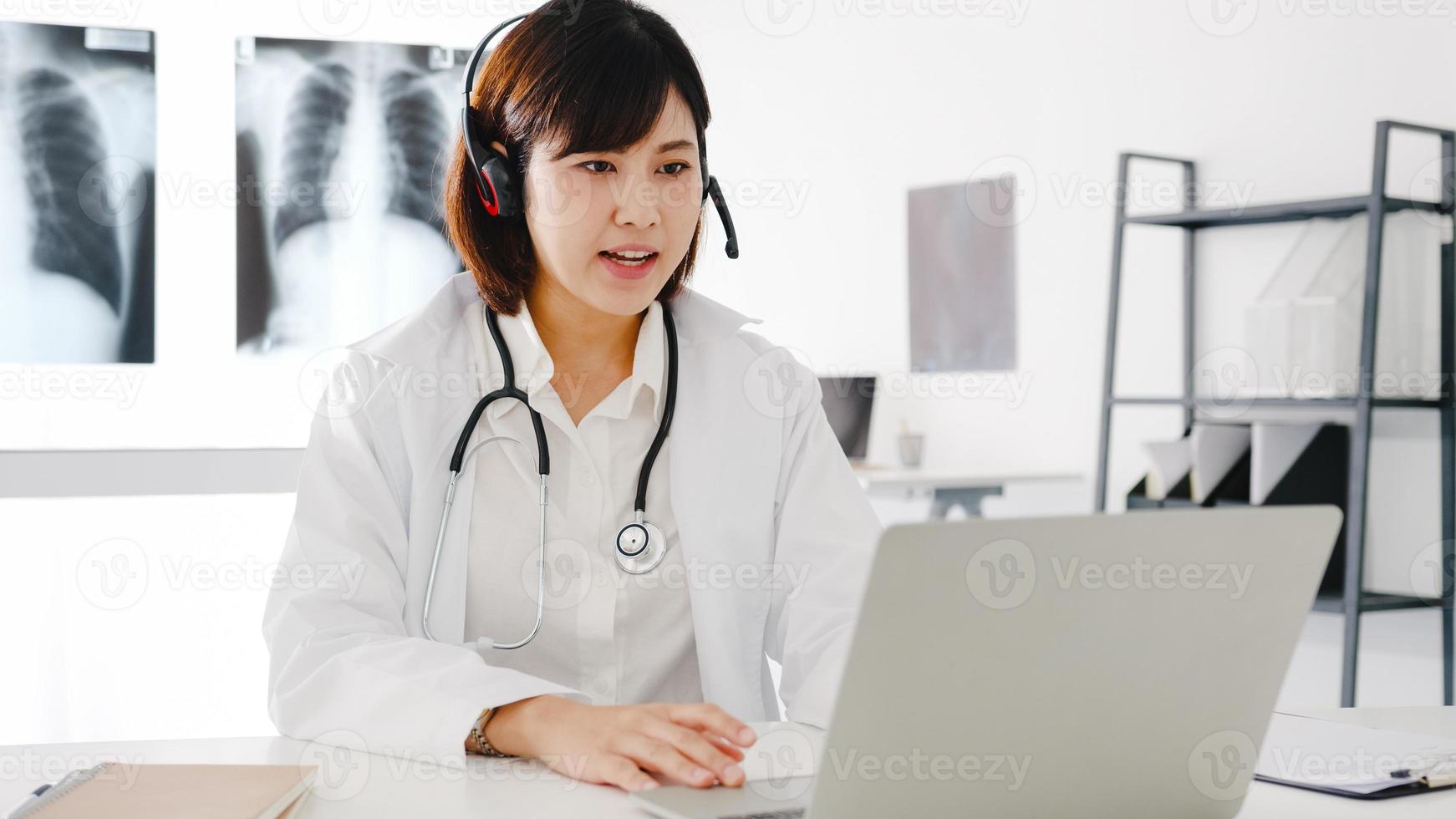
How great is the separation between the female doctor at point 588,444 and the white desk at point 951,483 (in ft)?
5.86

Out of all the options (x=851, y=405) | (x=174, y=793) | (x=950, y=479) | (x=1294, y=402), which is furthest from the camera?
(x=851, y=405)

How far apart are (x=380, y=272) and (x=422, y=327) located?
1717 millimetres

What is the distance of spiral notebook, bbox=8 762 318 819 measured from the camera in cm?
78

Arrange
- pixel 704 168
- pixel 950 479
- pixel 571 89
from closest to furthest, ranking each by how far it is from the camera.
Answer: pixel 571 89 → pixel 704 168 → pixel 950 479

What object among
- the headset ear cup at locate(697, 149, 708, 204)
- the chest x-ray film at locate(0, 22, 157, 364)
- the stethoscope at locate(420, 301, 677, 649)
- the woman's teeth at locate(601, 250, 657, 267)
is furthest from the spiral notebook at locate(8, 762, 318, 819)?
the chest x-ray film at locate(0, 22, 157, 364)

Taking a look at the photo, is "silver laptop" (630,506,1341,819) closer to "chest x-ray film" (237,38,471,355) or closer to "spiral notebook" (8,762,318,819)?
"spiral notebook" (8,762,318,819)

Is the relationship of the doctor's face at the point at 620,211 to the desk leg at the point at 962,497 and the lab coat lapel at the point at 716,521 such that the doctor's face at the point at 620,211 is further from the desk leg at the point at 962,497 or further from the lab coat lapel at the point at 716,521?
the desk leg at the point at 962,497

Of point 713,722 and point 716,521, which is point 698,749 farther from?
point 716,521

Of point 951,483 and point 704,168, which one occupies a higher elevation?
point 704,168

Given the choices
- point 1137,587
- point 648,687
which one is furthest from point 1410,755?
point 648,687

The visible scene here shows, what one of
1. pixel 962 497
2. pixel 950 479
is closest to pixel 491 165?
pixel 950 479

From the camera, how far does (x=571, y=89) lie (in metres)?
1.33

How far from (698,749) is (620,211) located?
0.64 metres

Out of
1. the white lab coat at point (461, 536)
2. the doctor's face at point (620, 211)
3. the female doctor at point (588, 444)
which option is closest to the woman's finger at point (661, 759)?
the white lab coat at point (461, 536)
